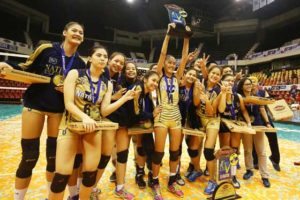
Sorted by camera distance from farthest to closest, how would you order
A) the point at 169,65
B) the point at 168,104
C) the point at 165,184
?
the point at 165,184
the point at 169,65
the point at 168,104

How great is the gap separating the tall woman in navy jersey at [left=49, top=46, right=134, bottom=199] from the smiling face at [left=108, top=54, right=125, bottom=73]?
0.60m

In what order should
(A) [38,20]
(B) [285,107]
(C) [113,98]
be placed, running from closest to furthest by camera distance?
1. (C) [113,98]
2. (B) [285,107]
3. (A) [38,20]

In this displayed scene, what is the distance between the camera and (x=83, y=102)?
6.86ft

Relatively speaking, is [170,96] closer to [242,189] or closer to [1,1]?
[242,189]

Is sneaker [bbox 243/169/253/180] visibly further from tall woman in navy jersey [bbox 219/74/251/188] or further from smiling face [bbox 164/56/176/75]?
smiling face [bbox 164/56/176/75]

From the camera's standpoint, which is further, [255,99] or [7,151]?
[7,151]

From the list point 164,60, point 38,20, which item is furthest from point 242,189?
point 38,20

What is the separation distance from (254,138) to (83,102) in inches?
120

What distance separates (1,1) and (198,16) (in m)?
18.4

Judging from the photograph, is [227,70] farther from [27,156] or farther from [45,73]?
[27,156]

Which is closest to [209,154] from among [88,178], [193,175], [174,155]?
[174,155]

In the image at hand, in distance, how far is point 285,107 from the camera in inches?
147

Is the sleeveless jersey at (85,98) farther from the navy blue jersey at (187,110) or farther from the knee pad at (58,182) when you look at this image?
the navy blue jersey at (187,110)

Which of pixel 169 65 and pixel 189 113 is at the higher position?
pixel 169 65
